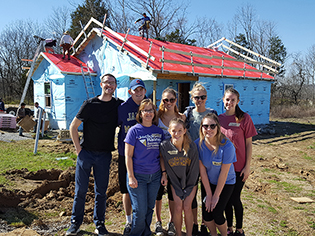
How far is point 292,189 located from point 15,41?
42.5m

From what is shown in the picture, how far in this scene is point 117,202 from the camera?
15.0ft

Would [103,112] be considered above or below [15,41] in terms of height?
below

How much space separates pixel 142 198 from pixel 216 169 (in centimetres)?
100

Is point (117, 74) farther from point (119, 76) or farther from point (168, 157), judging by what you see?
point (168, 157)

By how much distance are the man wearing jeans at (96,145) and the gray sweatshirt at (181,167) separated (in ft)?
2.94

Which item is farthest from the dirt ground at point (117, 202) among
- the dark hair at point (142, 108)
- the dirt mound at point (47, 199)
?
the dark hair at point (142, 108)

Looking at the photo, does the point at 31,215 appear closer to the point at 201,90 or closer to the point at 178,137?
the point at 178,137

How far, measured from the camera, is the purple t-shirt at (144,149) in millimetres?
3051

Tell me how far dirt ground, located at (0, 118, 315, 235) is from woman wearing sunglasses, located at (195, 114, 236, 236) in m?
1.03

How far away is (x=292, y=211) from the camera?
4.36 metres

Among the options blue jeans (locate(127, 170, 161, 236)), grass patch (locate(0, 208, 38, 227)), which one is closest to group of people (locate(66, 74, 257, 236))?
blue jeans (locate(127, 170, 161, 236))

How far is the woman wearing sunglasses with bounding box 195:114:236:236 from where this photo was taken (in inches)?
115

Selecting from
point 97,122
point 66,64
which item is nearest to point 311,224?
point 97,122

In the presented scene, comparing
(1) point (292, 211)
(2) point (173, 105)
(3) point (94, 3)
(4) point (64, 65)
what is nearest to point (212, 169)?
(2) point (173, 105)
